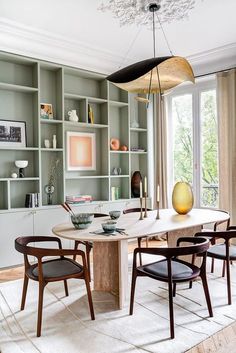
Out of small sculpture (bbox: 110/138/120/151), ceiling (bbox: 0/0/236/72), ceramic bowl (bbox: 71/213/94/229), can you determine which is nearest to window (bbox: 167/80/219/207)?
ceiling (bbox: 0/0/236/72)

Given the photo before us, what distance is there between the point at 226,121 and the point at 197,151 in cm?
76

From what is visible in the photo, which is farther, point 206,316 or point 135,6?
point 135,6

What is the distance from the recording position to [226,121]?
14.7ft

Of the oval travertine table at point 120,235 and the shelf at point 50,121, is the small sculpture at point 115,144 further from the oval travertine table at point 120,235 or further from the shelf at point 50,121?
the oval travertine table at point 120,235

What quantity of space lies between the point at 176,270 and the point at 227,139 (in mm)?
2678

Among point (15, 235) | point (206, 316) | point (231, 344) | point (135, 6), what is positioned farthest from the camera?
point (15, 235)

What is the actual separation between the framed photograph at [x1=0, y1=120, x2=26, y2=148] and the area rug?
1893 millimetres

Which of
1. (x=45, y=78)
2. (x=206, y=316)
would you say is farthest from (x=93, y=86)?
(x=206, y=316)

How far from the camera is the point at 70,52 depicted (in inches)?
169

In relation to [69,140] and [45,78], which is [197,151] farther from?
[45,78]

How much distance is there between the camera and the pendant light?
2426mm

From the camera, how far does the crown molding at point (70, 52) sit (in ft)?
12.2

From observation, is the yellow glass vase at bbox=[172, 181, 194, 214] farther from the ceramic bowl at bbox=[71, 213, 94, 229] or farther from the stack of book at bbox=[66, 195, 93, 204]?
the stack of book at bbox=[66, 195, 93, 204]

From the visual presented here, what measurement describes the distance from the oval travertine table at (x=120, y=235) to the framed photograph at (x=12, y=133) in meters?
1.73
